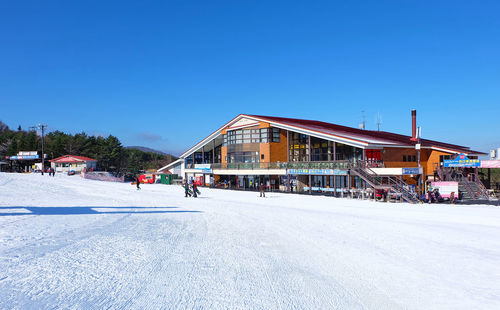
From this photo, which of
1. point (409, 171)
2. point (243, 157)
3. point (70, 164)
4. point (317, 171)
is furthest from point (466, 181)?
point (70, 164)

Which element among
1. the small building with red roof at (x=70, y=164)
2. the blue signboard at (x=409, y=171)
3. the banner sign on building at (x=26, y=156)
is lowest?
the blue signboard at (x=409, y=171)

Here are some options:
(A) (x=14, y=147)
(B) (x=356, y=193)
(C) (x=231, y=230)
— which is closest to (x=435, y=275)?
(C) (x=231, y=230)

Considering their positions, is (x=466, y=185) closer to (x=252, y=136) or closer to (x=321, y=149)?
(x=321, y=149)

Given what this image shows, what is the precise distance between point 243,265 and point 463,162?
26.1 meters

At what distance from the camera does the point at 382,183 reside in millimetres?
25172

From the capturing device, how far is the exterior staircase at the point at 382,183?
73.0 ft

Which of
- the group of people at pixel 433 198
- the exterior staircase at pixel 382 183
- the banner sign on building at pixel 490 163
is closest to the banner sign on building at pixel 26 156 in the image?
the exterior staircase at pixel 382 183

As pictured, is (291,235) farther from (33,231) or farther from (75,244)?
(33,231)

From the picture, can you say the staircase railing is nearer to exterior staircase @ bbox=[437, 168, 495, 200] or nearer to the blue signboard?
exterior staircase @ bbox=[437, 168, 495, 200]

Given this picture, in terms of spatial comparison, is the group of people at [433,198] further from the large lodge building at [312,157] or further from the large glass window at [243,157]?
the large glass window at [243,157]

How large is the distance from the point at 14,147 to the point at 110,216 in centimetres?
7027

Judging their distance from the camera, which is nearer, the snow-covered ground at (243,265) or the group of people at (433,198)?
the snow-covered ground at (243,265)

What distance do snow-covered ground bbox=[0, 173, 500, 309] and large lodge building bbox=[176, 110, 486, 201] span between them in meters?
14.4

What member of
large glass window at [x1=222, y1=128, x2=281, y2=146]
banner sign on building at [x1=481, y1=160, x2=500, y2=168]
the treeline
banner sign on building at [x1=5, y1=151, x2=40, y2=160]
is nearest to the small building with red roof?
banner sign on building at [x1=5, y1=151, x2=40, y2=160]
